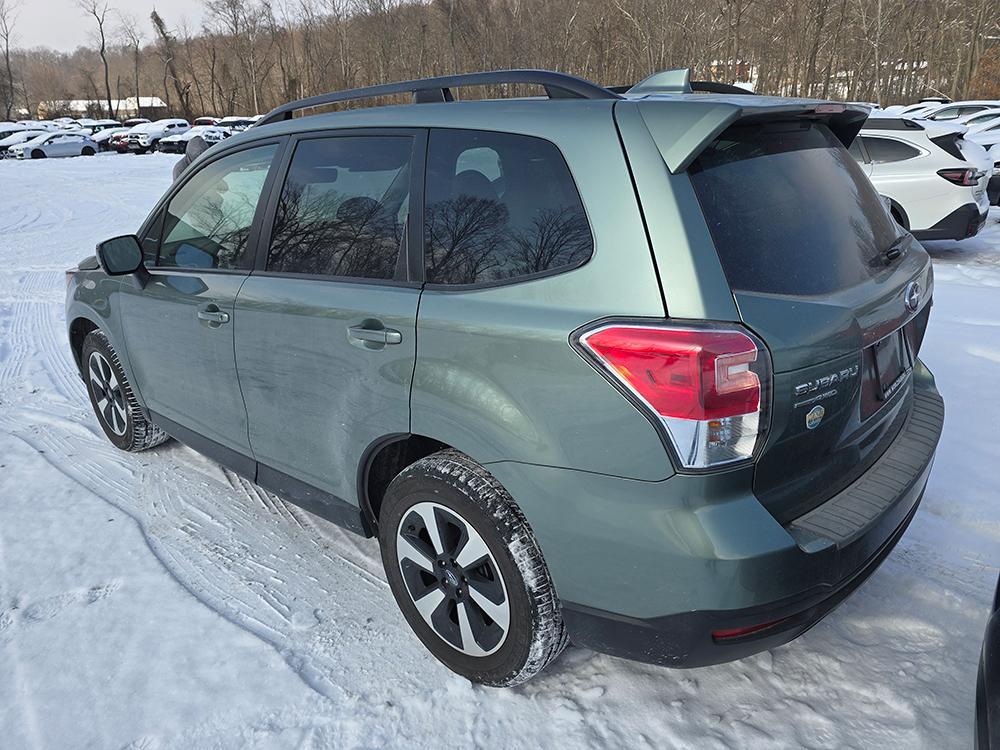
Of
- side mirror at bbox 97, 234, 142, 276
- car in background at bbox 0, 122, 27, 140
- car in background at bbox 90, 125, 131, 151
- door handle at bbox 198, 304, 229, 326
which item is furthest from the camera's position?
car in background at bbox 0, 122, 27, 140

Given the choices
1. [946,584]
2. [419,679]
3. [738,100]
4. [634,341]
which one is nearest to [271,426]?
[419,679]

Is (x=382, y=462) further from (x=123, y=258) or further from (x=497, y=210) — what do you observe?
(x=123, y=258)

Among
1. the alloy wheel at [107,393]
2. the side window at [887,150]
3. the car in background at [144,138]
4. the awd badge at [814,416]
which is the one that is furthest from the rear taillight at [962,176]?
the car in background at [144,138]

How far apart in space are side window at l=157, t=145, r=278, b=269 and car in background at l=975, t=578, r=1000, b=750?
109 inches

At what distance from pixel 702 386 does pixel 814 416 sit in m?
0.41

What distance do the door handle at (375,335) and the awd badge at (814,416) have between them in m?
1.23

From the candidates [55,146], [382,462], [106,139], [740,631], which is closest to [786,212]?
[740,631]

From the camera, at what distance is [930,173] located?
9031mm

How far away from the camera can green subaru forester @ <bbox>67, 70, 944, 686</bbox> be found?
186 cm

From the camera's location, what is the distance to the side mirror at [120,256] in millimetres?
3496

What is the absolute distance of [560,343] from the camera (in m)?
1.95

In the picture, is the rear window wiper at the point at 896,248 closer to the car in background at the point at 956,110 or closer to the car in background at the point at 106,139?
the car in background at the point at 956,110

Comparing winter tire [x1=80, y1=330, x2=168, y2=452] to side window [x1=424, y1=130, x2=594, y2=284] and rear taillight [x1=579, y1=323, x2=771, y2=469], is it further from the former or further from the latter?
rear taillight [x1=579, y1=323, x2=771, y2=469]

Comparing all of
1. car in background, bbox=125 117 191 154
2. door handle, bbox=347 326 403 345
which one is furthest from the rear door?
car in background, bbox=125 117 191 154
